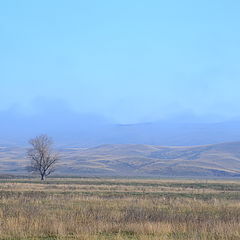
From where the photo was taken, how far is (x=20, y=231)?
1666 centimetres

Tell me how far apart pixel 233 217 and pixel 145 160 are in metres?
142

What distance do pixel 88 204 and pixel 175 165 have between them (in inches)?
4743

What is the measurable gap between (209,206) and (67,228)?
1076 cm

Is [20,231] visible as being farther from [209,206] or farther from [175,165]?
[175,165]

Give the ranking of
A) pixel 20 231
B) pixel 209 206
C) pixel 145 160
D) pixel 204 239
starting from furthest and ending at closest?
1. pixel 145 160
2. pixel 209 206
3. pixel 20 231
4. pixel 204 239

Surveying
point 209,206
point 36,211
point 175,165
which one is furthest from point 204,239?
point 175,165

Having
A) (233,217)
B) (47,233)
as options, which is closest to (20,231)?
(47,233)

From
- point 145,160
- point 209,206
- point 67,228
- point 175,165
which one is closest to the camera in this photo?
point 67,228

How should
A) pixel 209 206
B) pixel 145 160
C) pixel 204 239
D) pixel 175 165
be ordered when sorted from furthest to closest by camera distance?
pixel 145 160 < pixel 175 165 < pixel 209 206 < pixel 204 239

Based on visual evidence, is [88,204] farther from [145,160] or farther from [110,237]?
[145,160]

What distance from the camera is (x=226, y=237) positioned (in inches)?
621

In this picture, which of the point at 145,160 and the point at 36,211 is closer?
the point at 36,211

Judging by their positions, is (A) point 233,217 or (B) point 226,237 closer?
(B) point 226,237

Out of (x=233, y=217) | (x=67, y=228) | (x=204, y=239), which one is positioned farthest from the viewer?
(x=233, y=217)
